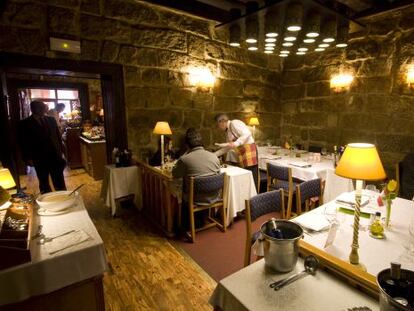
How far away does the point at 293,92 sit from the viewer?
543 cm

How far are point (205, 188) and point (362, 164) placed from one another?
5.63ft

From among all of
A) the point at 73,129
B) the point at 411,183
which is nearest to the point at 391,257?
the point at 411,183

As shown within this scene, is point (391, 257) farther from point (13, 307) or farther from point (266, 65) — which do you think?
point (266, 65)

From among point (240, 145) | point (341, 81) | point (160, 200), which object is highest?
point (341, 81)

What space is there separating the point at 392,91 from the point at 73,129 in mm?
6864

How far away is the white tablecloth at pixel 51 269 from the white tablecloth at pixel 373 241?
1.21m

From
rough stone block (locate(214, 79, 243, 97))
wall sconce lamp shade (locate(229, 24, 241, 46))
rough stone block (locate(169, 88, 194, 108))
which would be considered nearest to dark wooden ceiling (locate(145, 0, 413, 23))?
wall sconce lamp shade (locate(229, 24, 241, 46))

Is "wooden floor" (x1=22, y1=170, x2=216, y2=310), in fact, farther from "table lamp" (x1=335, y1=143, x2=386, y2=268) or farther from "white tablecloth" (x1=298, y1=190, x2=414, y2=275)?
"table lamp" (x1=335, y1=143, x2=386, y2=268)

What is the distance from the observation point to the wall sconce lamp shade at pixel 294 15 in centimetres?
237

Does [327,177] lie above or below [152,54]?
below

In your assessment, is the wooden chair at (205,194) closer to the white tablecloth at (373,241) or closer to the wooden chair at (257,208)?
the wooden chair at (257,208)

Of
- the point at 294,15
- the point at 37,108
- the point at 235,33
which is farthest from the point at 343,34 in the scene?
the point at 37,108

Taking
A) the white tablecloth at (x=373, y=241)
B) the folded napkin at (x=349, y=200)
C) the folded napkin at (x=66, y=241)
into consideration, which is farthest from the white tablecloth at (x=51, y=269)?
the folded napkin at (x=349, y=200)

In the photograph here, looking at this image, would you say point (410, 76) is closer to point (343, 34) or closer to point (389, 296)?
point (343, 34)
